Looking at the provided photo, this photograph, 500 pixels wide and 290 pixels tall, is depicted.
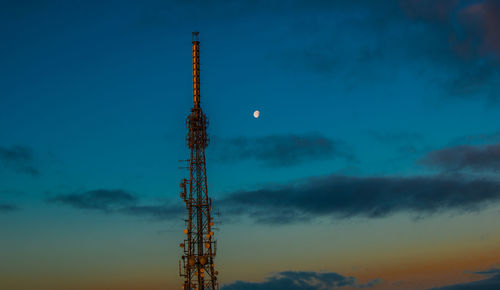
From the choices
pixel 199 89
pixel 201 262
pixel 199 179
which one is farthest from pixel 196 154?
pixel 201 262

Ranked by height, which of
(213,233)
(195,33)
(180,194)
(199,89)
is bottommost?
(213,233)

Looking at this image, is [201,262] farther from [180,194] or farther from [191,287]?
[180,194]

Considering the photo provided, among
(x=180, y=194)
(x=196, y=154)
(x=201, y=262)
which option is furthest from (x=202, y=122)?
(x=201, y=262)

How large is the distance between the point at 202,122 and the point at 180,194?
12.8m

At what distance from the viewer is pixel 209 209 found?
358ft

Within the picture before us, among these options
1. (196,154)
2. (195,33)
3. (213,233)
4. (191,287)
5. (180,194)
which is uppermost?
(195,33)

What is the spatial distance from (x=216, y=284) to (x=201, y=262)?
445cm

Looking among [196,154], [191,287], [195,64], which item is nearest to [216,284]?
[191,287]

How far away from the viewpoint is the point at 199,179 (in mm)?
→ 110500

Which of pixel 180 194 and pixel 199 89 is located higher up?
pixel 199 89

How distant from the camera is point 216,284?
108 metres

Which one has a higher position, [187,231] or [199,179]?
[199,179]

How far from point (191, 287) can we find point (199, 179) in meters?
17.7

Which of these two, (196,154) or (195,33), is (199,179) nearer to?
(196,154)
